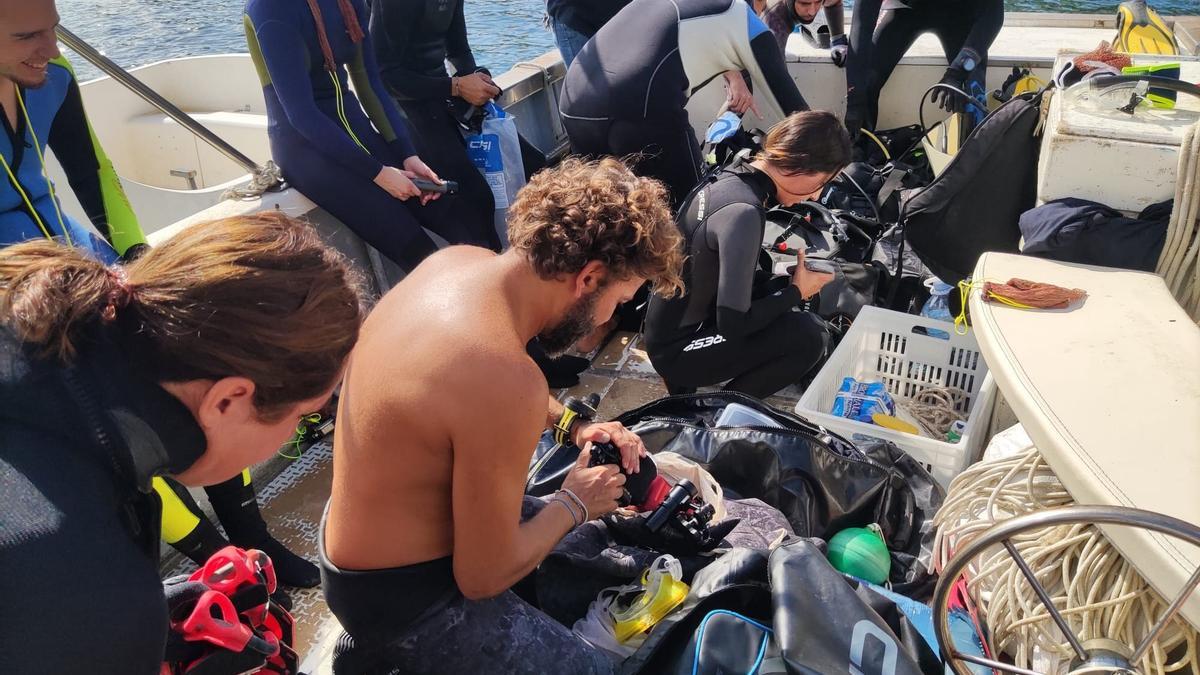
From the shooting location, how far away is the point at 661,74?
11.5 ft

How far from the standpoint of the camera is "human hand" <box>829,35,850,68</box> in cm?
518

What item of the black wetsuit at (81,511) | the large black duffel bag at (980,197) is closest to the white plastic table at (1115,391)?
the large black duffel bag at (980,197)

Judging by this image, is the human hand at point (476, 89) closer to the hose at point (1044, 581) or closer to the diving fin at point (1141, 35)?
the hose at point (1044, 581)

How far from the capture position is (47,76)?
7.24 feet

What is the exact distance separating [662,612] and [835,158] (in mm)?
1628

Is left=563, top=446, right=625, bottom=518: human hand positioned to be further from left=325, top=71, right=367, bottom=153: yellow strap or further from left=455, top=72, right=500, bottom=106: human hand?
left=455, top=72, right=500, bottom=106: human hand

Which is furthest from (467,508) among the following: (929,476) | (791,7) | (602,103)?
(791,7)

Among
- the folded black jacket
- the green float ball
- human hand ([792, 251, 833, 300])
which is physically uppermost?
the folded black jacket

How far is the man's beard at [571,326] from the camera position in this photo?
1.66 meters

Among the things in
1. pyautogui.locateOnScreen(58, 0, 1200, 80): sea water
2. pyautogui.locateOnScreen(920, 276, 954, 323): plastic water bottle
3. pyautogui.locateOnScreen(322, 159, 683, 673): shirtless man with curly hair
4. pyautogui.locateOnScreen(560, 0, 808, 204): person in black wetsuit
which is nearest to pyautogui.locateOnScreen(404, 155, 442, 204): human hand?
pyautogui.locateOnScreen(560, 0, 808, 204): person in black wetsuit

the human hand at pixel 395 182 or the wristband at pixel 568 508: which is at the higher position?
the human hand at pixel 395 182

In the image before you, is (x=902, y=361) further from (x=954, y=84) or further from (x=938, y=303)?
(x=954, y=84)

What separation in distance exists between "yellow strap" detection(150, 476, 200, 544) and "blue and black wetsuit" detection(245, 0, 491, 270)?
1.32 metres

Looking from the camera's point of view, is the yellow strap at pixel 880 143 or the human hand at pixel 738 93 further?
the yellow strap at pixel 880 143
